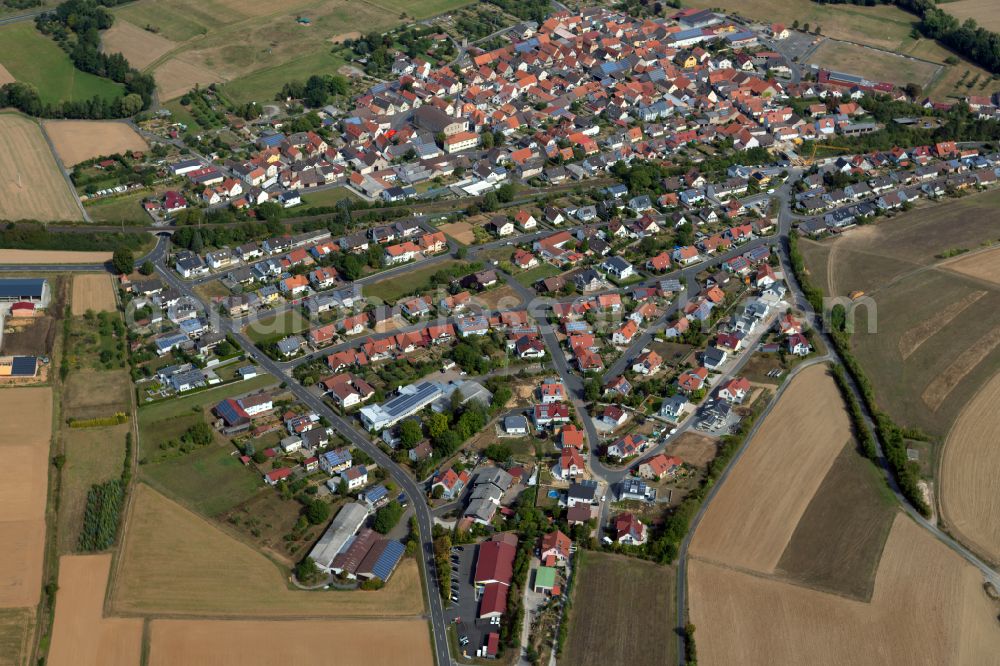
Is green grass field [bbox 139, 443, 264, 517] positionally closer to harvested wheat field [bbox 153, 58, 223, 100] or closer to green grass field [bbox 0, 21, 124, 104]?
harvested wheat field [bbox 153, 58, 223, 100]

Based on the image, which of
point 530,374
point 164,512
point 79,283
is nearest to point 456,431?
point 530,374

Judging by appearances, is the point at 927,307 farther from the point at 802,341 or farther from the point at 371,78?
the point at 371,78

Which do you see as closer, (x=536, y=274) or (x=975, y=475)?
(x=975, y=475)

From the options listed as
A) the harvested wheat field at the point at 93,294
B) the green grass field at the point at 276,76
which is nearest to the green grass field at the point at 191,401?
the harvested wheat field at the point at 93,294

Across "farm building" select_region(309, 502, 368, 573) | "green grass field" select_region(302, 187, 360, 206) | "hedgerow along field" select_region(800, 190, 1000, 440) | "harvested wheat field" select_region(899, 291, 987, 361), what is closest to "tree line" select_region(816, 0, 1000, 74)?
"hedgerow along field" select_region(800, 190, 1000, 440)

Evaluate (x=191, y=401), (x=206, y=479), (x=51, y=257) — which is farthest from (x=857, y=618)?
(x=51, y=257)

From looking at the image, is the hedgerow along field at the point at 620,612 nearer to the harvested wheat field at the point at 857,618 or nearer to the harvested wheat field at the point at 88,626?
the harvested wheat field at the point at 857,618

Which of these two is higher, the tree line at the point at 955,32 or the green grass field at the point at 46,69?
the tree line at the point at 955,32

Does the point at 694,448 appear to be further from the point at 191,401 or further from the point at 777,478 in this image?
the point at 191,401
